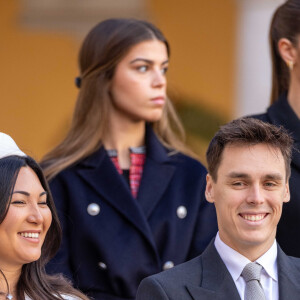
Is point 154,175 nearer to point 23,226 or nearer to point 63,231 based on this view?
point 63,231

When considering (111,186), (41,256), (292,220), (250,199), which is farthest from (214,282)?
(111,186)

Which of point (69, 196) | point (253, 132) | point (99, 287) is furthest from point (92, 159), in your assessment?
point (253, 132)

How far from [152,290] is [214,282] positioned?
0.73 ft

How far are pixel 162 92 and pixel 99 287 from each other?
1.00 m

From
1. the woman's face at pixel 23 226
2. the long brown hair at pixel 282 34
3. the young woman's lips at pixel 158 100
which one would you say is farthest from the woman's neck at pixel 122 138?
the woman's face at pixel 23 226

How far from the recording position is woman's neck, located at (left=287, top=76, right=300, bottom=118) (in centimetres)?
485

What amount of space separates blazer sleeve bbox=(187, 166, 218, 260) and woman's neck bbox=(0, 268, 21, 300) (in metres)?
1.05

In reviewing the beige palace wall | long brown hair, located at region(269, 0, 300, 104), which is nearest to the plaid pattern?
long brown hair, located at region(269, 0, 300, 104)

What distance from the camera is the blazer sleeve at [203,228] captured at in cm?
513

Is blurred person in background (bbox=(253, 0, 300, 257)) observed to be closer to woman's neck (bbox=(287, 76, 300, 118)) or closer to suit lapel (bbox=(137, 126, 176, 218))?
woman's neck (bbox=(287, 76, 300, 118))

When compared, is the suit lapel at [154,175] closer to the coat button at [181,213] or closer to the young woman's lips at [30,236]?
the coat button at [181,213]

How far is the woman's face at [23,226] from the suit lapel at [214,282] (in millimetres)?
690

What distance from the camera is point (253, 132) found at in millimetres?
4016

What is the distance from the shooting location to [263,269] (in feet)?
12.9
